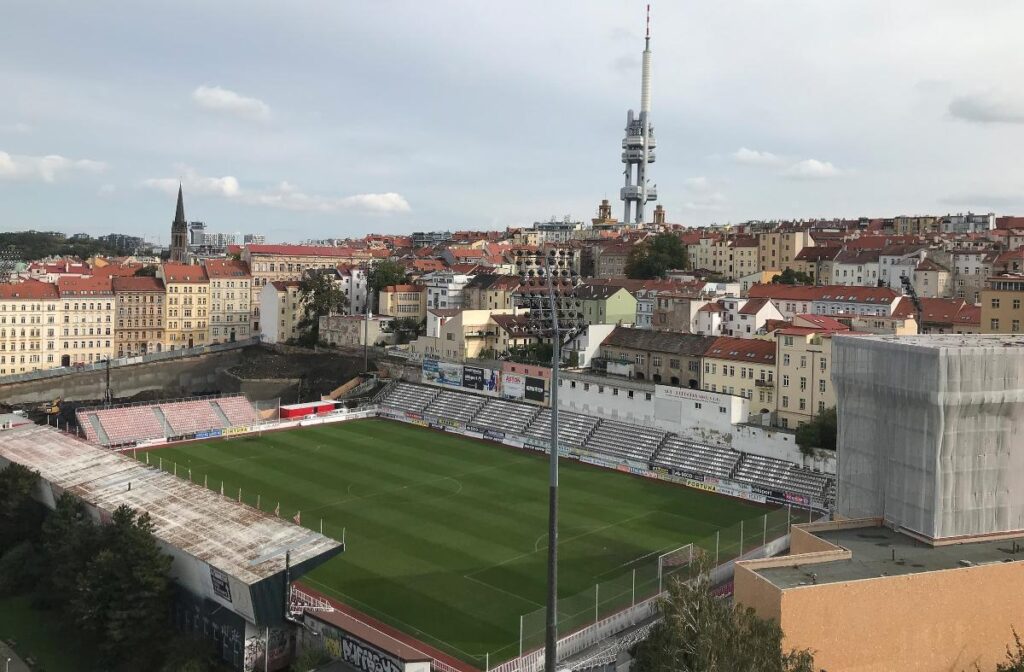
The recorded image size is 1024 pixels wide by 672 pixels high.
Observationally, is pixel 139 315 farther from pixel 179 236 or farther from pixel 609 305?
pixel 609 305

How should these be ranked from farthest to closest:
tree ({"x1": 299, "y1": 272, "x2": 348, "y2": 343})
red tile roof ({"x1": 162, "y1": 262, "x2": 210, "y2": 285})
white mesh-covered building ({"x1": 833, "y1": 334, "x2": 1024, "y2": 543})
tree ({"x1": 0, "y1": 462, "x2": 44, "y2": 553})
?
red tile roof ({"x1": 162, "y1": 262, "x2": 210, "y2": 285}), tree ({"x1": 299, "y1": 272, "x2": 348, "y2": 343}), tree ({"x1": 0, "y1": 462, "x2": 44, "y2": 553}), white mesh-covered building ({"x1": 833, "y1": 334, "x2": 1024, "y2": 543})

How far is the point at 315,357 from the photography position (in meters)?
78.2

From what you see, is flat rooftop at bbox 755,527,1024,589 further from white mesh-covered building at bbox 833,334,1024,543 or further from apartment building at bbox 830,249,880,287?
apartment building at bbox 830,249,880,287

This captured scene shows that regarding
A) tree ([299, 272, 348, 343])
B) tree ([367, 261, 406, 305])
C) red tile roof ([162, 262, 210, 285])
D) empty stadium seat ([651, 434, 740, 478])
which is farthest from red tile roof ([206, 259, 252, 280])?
empty stadium seat ([651, 434, 740, 478])

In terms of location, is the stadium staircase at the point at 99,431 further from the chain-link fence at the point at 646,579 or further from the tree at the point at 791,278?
the tree at the point at 791,278

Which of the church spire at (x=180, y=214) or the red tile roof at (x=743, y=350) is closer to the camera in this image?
the red tile roof at (x=743, y=350)

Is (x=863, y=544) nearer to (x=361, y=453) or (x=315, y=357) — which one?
(x=361, y=453)

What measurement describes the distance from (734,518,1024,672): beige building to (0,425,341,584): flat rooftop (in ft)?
42.7

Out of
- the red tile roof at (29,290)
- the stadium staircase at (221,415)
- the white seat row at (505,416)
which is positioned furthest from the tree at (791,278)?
the red tile roof at (29,290)

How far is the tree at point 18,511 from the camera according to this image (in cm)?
3291

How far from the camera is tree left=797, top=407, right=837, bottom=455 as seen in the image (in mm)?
40969

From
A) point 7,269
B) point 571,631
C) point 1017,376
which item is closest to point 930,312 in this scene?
point 1017,376

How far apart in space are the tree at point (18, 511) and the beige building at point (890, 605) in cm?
2616

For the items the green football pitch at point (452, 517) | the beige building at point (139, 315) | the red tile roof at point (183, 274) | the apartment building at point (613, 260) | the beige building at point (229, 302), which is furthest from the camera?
the apartment building at point (613, 260)
